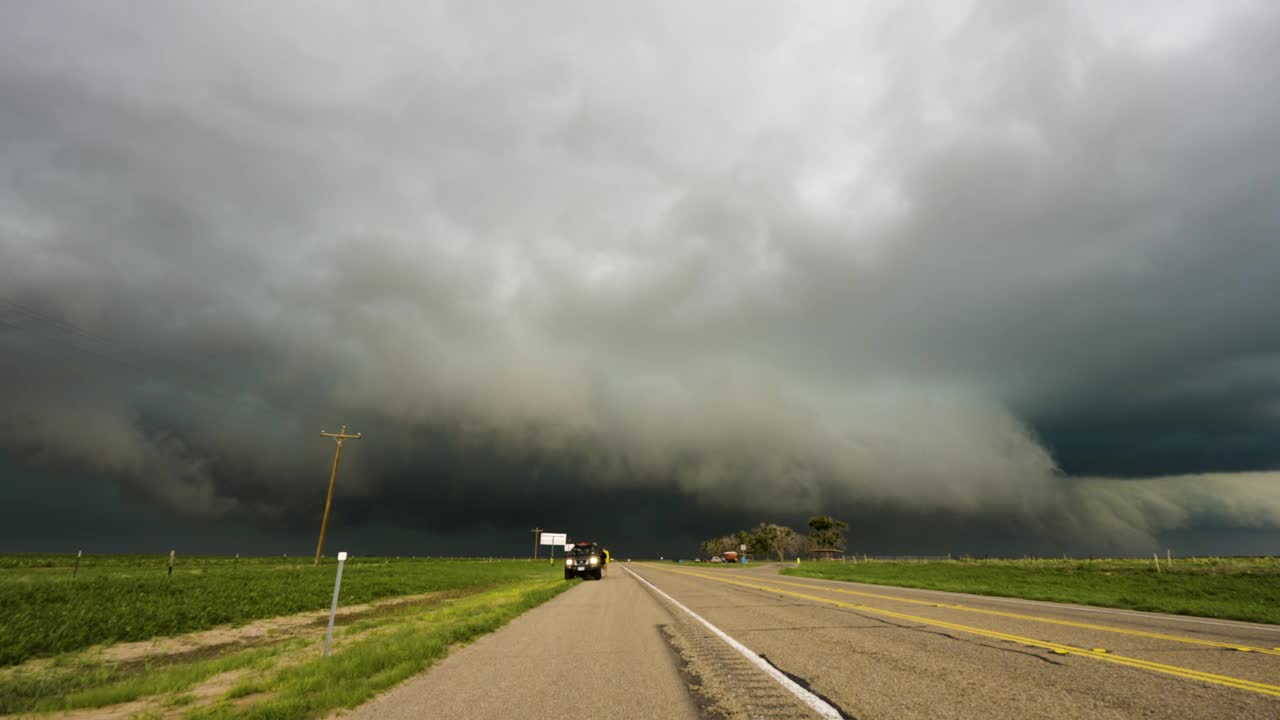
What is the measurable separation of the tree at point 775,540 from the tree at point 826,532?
1529 centimetres

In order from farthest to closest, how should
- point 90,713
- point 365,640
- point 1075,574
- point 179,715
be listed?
point 1075,574, point 365,640, point 90,713, point 179,715

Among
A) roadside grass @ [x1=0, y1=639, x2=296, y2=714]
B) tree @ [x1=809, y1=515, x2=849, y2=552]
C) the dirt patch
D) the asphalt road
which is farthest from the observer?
tree @ [x1=809, y1=515, x2=849, y2=552]

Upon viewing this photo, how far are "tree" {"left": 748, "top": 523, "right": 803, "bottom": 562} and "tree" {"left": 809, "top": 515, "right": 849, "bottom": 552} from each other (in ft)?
50.2

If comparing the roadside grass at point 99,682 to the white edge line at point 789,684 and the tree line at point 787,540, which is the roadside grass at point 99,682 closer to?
the white edge line at point 789,684

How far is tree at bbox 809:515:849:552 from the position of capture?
13257cm

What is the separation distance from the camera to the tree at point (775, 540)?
15288 centimetres

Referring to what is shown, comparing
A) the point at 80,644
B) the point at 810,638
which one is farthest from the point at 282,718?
the point at 80,644

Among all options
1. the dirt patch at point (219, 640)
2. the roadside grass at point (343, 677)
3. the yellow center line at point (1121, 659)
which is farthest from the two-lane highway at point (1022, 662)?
the dirt patch at point (219, 640)

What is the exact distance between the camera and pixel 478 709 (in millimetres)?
6246

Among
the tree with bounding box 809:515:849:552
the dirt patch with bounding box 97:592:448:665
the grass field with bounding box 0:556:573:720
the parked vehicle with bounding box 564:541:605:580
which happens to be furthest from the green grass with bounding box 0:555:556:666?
the tree with bounding box 809:515:849:552

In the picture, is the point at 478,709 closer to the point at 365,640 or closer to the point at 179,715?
the point at 179,715

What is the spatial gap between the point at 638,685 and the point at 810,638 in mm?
4731

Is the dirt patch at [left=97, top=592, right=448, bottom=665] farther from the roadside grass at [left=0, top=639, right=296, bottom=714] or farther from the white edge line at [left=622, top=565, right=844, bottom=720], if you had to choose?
the white edge line at [left=622, top=565, right=844, bottom=720]

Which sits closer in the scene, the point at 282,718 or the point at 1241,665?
the point at 282,718
